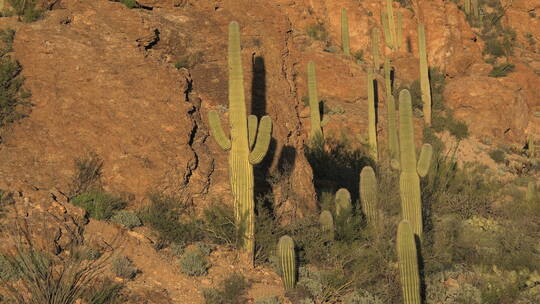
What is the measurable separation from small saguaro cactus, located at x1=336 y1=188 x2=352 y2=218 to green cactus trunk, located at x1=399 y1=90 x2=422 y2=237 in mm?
1143

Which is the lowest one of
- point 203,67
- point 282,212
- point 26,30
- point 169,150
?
point 282,212

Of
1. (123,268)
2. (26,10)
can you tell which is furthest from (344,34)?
(123,268)

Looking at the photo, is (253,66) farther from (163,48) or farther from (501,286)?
(501,286)

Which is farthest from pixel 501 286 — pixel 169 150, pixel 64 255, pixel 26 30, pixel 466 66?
pixel 466 66

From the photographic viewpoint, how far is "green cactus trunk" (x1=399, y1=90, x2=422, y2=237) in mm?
10070

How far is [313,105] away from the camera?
16.8 meters

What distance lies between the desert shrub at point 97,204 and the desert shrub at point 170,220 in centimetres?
58

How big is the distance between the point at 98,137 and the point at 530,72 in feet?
81.4

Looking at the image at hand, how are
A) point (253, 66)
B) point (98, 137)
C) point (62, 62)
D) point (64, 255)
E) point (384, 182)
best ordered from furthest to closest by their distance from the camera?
point (253, 66) < point (384, 182) < point (62, 62) < point (98, 137) < point (64, 255)

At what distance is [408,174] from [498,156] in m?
13.8

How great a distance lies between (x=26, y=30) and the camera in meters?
10.8

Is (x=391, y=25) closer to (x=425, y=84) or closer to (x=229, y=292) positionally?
(x=425, y=84)

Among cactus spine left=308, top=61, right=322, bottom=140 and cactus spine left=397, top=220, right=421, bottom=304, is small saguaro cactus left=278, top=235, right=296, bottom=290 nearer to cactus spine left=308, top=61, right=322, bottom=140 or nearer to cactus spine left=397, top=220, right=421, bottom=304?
cactus spine left=397, top=220, right=421, bottom=304

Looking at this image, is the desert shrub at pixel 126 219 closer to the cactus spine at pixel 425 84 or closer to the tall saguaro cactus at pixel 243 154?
the tall saguaro cactus at pixel 243 154
